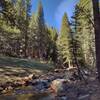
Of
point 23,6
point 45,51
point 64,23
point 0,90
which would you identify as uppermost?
→ point 23,6

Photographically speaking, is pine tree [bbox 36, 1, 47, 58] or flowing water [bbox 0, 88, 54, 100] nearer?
flowing water [bbox 0, 88, 54, 100]

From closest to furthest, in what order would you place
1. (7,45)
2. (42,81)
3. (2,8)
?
(2,8) → (42,81) → (7,45)

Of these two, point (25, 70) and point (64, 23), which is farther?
point (64, 23)

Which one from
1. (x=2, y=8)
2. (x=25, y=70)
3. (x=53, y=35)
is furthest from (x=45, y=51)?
(x=2, y=8)

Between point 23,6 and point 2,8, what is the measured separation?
50.8 m

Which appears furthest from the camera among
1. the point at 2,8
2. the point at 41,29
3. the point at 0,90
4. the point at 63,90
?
the point at 41,29

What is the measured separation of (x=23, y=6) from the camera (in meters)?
67.8

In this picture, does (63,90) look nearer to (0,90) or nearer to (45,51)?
(0,90)

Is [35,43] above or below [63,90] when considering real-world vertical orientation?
above

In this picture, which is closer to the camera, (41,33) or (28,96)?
(28,96)

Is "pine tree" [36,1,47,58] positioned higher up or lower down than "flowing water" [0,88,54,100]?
higher up

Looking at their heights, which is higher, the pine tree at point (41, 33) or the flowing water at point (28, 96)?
the pine tree at point (41, 33)

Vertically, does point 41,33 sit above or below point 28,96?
above

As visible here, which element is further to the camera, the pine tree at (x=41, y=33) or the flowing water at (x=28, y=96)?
the pine tree at (x=41, y=33)
